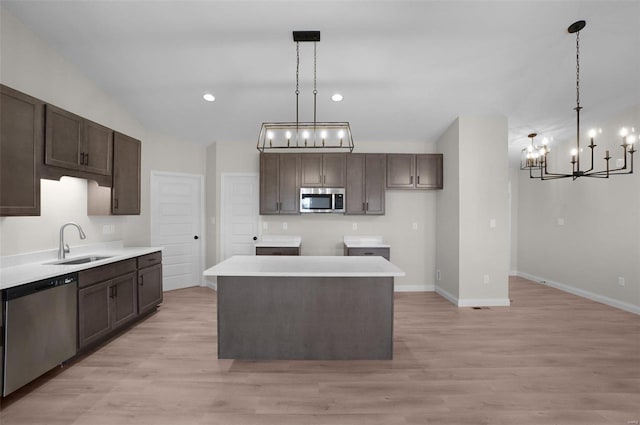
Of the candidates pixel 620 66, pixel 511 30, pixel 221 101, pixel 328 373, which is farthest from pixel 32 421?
pixel 620 66

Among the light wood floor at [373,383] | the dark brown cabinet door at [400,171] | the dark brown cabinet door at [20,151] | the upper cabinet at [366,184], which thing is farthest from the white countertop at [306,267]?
the dark brown cabinet door at [400,171]

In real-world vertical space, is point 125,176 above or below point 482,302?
above

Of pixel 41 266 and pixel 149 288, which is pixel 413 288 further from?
pixel 41 266

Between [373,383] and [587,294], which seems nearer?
[373,383]

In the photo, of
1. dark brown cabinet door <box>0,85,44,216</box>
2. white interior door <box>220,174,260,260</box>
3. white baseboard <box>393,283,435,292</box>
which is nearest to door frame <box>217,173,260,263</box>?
white interior door <box>220,174,260,260</box>

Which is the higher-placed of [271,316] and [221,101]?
[221,101]

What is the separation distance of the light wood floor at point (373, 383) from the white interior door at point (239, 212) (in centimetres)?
187

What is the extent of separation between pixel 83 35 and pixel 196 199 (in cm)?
292

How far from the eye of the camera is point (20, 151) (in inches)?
97.3

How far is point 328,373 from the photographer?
254 cm

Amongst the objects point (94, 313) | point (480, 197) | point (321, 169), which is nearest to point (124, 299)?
point (94, 313)

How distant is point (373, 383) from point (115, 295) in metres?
2.95

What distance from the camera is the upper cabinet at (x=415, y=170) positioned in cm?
497

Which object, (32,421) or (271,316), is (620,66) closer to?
(271,316)
